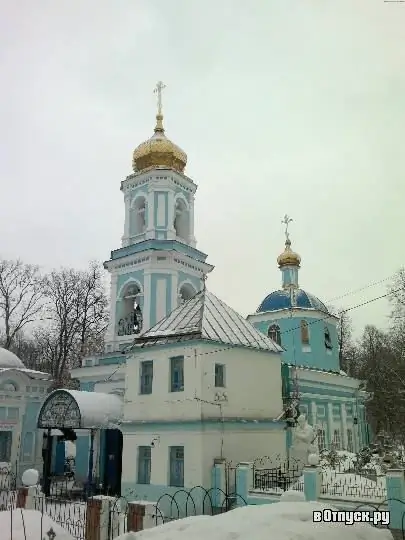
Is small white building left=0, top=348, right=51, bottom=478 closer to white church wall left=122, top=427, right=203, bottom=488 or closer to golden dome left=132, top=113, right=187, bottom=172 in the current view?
white church wall left=122, top=427, right=203, bottom=488

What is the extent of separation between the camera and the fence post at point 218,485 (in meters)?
14.6

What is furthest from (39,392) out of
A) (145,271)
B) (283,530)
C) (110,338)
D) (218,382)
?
(283,530)

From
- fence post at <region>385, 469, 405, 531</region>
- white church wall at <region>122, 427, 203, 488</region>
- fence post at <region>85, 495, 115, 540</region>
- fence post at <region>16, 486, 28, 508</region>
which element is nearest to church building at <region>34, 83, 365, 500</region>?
white church wall at <region>122, 427, 203, 488</region>

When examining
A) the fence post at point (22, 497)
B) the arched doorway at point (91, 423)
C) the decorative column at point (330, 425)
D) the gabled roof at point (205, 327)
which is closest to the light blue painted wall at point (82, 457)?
the arched doorway at point (91, 423)

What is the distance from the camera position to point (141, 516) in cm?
973

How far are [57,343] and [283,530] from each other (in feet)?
104

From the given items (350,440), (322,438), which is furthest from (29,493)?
(350,440)

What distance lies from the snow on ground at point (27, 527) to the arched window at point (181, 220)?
51.5ft

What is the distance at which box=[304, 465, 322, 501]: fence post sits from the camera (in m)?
13.6

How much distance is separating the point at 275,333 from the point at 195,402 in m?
14.3

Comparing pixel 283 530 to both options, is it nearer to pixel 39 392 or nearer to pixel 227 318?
pixel 227 318

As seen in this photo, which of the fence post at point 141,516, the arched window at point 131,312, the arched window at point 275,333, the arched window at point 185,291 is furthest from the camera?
the arched window at point 275,333

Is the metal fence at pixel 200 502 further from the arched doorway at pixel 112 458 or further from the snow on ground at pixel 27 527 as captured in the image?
the arched doorway at pixel 112 458

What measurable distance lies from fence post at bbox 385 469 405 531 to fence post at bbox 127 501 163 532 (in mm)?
5704
